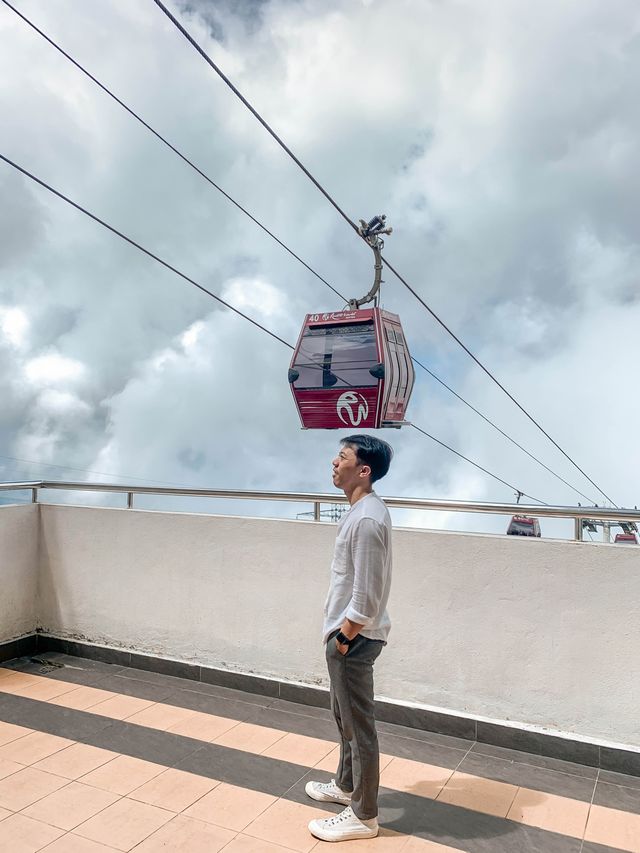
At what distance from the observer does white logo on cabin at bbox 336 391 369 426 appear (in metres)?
11.8

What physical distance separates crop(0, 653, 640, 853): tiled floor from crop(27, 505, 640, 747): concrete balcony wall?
23 centimetres

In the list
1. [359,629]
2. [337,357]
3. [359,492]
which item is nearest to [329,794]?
[359,629]

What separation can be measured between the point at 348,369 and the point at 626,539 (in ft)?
29.0

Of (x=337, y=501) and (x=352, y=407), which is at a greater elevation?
(x=352, y=407)

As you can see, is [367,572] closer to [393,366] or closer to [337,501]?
[337,501]

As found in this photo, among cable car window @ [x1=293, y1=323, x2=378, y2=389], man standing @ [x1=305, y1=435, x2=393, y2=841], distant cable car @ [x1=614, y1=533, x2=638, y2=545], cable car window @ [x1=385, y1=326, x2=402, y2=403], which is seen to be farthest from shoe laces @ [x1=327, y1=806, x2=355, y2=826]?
cable car window @ [x1=385, y1=326, x2=402, y2=403]

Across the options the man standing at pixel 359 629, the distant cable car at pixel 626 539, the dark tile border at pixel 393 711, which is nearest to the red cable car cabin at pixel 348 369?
the dark tile border at pixel 393 711

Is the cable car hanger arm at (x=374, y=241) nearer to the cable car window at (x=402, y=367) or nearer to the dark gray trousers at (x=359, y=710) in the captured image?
the cable car window at (x=402, y=367)

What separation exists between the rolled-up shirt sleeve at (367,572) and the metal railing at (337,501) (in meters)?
0.94

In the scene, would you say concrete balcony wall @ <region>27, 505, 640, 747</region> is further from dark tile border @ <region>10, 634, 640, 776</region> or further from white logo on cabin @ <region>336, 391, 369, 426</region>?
white logo on cabin @ <region>336, 391, 369, 426</region>

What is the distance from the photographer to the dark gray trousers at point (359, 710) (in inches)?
90.4

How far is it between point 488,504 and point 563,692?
886mm

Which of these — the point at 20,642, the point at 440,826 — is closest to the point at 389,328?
the point at 20,642

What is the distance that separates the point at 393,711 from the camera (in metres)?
3.31
